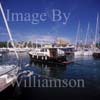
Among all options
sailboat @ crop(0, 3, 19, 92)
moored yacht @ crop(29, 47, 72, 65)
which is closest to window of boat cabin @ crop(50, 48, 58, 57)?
moored yacht @ crop(29, 47, 72, 65)

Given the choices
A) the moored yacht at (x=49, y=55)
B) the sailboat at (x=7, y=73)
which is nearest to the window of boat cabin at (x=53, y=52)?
the moored yacht at (x=49, y=55)

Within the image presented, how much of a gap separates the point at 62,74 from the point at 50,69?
152 millimetres

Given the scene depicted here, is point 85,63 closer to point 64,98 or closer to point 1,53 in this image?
point 64,98

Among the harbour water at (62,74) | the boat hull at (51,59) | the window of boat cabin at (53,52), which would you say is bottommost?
the harbour water at (62,74)

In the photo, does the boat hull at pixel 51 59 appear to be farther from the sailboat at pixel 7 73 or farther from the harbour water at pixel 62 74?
the sailboat at pixel 7 73

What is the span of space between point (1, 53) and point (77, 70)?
819 millimetres

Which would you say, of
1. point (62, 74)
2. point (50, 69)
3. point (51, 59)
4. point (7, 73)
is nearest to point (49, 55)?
point (51, 59)

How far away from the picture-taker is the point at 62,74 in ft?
9.63

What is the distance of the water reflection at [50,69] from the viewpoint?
116 inches

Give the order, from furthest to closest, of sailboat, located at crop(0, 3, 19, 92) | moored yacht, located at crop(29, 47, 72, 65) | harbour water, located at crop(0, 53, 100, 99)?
moored yacht, located at crop(29, 47, 72, 65) < harbour water, located at crop(0, 53, 100, 99) < sailboat, located at crop(0, 3, 19, 92)

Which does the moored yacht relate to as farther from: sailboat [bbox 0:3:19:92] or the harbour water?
sailboat [bbox 0:3:19:92]

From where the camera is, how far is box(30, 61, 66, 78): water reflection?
2.96m

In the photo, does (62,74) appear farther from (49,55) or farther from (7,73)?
(7,73)

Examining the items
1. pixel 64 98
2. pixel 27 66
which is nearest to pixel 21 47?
pixel 27 66
